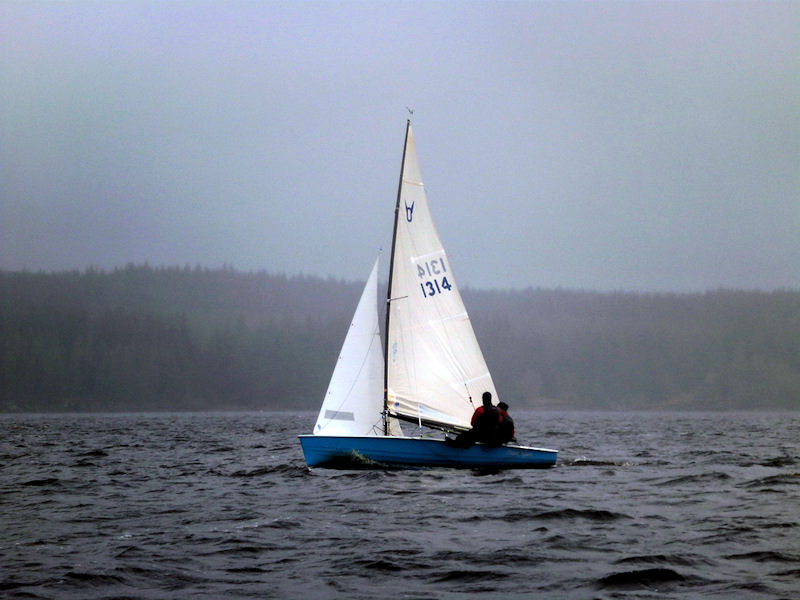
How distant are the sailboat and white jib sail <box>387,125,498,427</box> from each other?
0.03 meters

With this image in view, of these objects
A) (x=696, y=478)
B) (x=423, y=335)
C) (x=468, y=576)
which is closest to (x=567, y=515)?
(x=468, y=576)

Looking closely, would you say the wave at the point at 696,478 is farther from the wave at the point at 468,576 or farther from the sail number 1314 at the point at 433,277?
the wave at the point at 468,576

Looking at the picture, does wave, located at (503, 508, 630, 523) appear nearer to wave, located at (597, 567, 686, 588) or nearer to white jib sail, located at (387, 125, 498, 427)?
wave, located at (597, 567, 686, 588)

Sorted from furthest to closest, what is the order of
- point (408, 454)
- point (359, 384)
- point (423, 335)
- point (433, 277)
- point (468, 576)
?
point (433, 277), point (423, 335), point (359, 384), point (408, 454), point (468, 576)

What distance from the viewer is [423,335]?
27.5m

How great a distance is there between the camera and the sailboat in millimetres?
26750

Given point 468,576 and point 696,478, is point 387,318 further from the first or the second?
point 468,576

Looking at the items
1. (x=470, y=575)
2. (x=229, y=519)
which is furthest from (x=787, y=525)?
(x=229, y=519)

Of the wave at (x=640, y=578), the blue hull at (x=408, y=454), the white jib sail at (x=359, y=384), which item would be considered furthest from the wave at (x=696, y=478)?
the wave at (x=640, y=578)

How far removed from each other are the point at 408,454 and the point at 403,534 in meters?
8.64

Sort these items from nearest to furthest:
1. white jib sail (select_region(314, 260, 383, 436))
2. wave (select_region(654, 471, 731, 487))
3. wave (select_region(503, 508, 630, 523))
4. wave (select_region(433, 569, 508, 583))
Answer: wave (select_region(433, 569, 508, 583)), wave (select_region(503, 508, 630, 523)), wave (select_region(654, 471, 731, 487)), white jib sail (select_region(314, 260, 383, 436))

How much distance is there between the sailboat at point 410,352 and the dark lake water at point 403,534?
7.44 ft

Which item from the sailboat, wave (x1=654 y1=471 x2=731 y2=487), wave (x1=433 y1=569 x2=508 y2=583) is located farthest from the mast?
wave (x1=433 y1=569 x2=508 y2=583)

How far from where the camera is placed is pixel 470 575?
41.9ft
